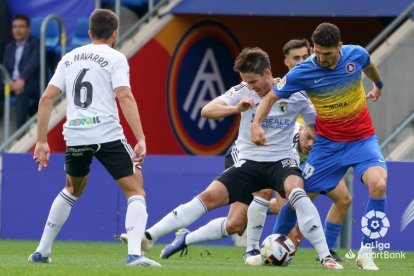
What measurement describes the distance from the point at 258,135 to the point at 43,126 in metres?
1.72

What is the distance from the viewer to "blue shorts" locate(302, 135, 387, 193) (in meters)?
11.5

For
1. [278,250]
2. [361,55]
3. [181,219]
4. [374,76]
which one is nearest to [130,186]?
[181,219]

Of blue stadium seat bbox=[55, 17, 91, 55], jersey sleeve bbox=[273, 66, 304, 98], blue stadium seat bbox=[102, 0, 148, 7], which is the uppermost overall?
blue stadium seat bbox=[102, 0, 148, 7]

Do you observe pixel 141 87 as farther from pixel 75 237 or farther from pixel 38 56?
pixel 75 237

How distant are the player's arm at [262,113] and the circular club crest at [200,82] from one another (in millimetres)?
8818

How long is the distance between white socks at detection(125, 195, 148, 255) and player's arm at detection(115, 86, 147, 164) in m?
0.38

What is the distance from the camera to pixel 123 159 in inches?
421

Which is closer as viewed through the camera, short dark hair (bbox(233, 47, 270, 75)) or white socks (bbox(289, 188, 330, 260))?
white socks (bbox(289, 188, 330, 260))

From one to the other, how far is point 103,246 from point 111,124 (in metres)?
5.12

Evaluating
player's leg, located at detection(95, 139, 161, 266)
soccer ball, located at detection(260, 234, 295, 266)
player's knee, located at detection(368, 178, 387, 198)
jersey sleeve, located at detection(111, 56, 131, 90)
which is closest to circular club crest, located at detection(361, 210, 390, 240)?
player's knee, located at detection(368, 178, 387, 198)

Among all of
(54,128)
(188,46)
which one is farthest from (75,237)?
(188,46)

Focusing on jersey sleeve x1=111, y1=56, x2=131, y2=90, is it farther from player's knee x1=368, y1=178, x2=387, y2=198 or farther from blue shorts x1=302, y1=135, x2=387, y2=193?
player's knee x1=368, y1=178, x2=387, y2=198

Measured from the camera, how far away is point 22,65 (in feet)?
65.2

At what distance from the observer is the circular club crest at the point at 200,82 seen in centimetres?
2022
